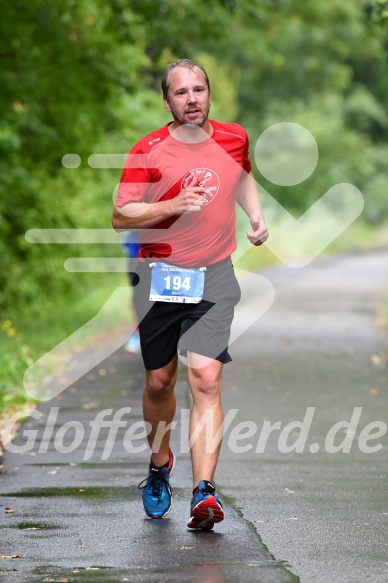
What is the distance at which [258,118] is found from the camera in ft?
176

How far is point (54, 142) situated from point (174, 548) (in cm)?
1168

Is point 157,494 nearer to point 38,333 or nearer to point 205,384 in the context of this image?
point 205,384

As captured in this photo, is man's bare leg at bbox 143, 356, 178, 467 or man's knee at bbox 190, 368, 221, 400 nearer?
man's knee at bbox 190, 368, 221, 400

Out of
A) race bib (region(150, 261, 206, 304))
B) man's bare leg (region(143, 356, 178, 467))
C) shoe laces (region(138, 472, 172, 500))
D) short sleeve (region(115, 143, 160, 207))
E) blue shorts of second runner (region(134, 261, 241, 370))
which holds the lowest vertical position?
shoe laces (region(138, 472, 172, 500))

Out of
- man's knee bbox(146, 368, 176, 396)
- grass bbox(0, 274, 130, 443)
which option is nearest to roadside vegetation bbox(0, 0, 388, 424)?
grass bbox(0, 274, 130, 443)

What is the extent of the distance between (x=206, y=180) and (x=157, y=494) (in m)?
1.53

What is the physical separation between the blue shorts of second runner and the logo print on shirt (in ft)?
1.15

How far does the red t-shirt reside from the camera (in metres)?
5.95

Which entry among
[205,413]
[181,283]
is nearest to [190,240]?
[181,283]

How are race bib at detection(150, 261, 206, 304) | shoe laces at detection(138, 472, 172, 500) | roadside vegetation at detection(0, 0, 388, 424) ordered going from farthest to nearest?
roadside vegetation at detection(0, 0, 388, 424) → shoe laces at detection(138, 472, 172, 500) → race bib at detection(150, 261, 206, 304)

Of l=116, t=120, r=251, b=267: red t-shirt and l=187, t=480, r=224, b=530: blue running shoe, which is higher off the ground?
l=116, t=120, r=251, b=267: red t-shirt

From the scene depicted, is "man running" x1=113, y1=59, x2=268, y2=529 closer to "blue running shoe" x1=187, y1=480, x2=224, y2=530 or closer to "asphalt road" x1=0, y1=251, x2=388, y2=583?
"blue running shoe" x1=187, y1=480, x2=224, y2=530

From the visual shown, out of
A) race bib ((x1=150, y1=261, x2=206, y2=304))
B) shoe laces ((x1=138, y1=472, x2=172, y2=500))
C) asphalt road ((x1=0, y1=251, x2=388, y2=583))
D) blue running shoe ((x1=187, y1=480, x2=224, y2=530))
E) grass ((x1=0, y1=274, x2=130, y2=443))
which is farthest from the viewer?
grass ((x1=0, y1=274, x2=130, y2=443))

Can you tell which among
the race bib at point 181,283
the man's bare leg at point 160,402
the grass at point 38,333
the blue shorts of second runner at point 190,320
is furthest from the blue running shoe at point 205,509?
the grass at point 38,333
